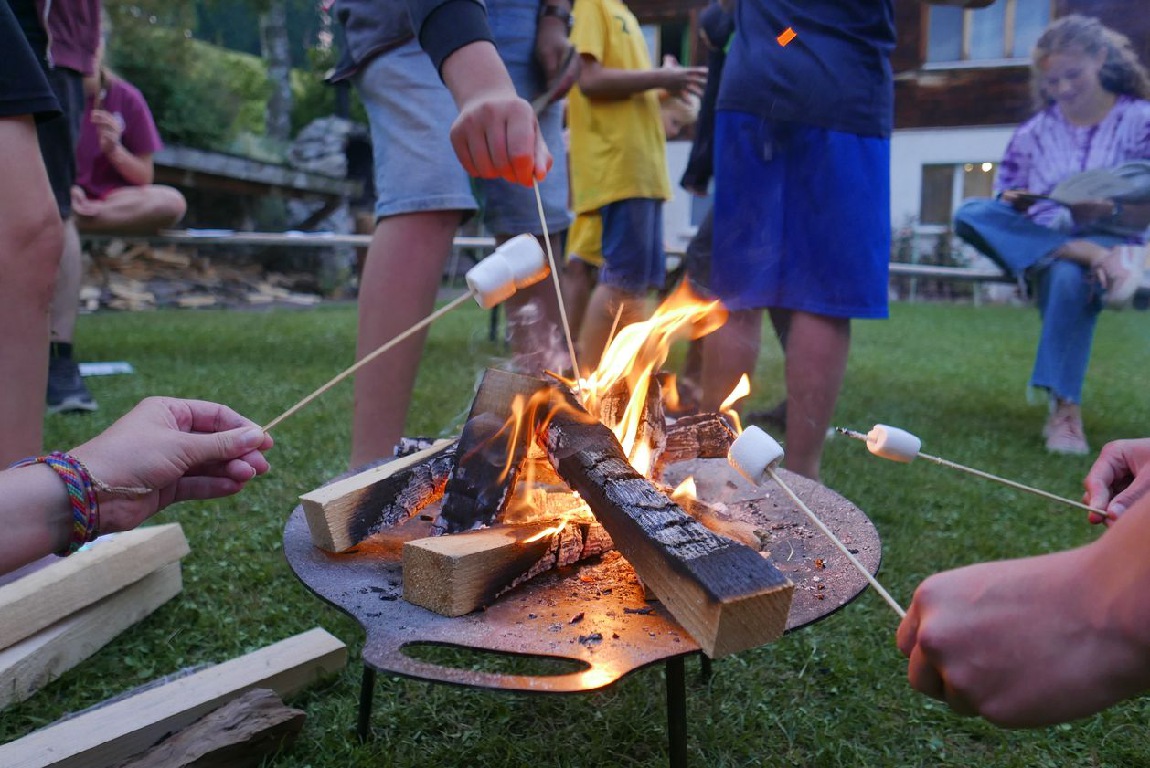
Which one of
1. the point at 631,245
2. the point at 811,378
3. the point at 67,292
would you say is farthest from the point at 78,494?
the point at 67,292

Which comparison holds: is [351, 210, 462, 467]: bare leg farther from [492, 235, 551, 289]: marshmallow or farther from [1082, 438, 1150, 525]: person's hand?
[1082, 438, 1150, 525]: person's hand

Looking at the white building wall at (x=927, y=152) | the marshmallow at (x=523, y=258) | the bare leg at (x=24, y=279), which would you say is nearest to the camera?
the marshmallow at (x=523, y=258)

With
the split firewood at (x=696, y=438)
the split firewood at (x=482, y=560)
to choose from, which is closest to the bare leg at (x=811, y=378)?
the split firewood at (x=696, y=438)

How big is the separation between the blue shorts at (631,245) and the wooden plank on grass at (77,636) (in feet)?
7.97

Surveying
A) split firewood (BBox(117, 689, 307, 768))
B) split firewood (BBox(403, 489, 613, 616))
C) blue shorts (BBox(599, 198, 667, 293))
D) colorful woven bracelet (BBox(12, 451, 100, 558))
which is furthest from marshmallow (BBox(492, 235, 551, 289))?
blue shorts (BBox(599, 198, 667, 293))

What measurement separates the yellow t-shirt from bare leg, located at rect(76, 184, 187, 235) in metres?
2.95

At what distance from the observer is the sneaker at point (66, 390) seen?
13.1 feet

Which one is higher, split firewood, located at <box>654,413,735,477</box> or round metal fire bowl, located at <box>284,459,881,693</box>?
split firewood, located at <box>654,413,735,477</box>

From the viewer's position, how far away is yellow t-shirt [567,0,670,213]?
4.12m

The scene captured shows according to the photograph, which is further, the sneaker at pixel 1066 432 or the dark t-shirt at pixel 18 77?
the sneaker at pixel 1066 432

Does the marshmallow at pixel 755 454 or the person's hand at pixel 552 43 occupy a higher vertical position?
the person's hand at pixel 552 43

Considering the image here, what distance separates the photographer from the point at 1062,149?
4648 mm

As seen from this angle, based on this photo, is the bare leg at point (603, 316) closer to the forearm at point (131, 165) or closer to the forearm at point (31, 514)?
the forearm at point (31, 514)

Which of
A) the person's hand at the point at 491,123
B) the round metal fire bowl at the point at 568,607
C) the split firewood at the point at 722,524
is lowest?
the split firewood at the point at 722,524
